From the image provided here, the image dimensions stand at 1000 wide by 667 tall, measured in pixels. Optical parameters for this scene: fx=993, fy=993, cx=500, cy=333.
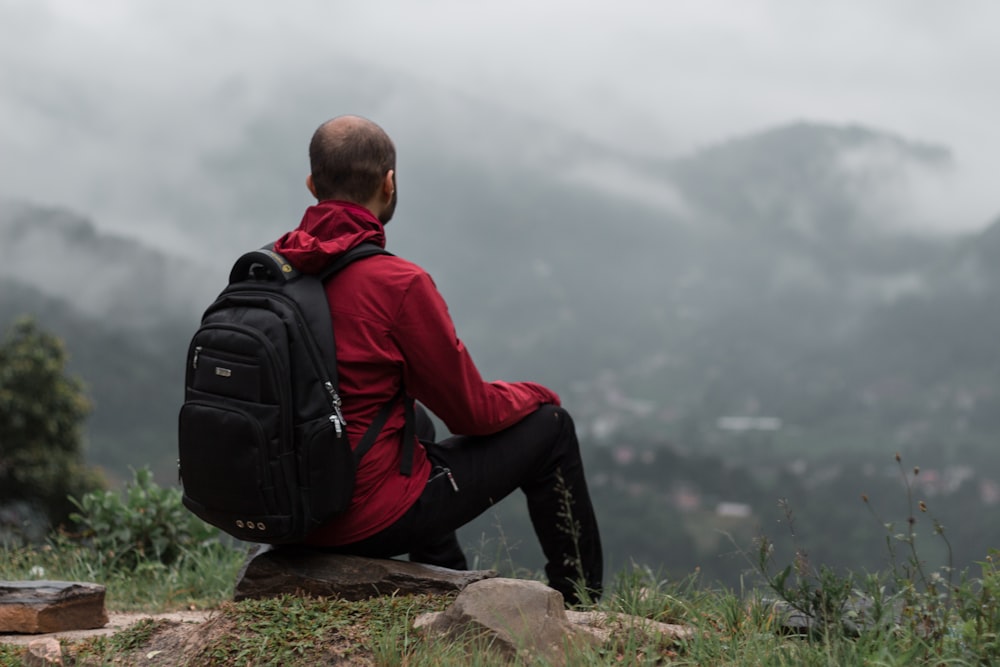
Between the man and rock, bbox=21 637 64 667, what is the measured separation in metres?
1.01

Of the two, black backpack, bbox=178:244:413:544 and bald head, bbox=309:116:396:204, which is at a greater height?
bald head, bbox=309:116:396:204

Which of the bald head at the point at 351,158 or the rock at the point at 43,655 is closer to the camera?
the rock at the point at 43,655

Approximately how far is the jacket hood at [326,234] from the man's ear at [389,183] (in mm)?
116

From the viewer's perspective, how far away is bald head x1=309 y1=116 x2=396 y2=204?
3840 mm

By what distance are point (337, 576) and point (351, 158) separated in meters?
1.64

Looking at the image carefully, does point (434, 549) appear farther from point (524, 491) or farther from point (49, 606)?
point (49, 606)

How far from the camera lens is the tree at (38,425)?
67.5 feet

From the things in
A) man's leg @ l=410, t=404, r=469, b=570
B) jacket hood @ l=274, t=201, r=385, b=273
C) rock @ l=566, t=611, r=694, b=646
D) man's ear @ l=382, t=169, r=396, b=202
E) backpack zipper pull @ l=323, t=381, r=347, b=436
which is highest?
man's ear @ l=382, t=169, r=396, b=202

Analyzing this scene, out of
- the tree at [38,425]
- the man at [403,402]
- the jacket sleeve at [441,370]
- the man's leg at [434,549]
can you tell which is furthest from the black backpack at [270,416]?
the tree at [38,425]

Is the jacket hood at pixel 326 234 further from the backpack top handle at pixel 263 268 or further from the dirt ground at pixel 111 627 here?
the dirt ground at pixel 111 627

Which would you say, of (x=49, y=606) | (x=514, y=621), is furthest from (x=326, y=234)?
(x=49, y=606)

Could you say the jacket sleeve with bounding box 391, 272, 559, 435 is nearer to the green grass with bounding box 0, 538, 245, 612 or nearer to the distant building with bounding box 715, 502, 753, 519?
the green grass with bounding box 0, 538, 245, 612

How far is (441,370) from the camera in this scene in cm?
371

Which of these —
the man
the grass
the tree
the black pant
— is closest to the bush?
the grass
